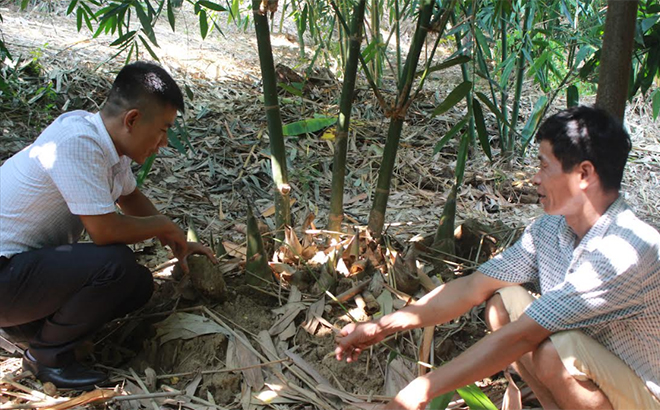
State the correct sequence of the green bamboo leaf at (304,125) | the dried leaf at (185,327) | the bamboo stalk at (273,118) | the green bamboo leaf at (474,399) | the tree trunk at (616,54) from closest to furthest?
the green bamboo leaf at (474,399), the tree trunk at (616,54), the dried leaf at (185,327), the bamboo stalk at (273,118), the green bamboo leaf at (304,125)

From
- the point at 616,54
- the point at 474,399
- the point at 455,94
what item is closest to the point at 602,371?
the point at 474,399

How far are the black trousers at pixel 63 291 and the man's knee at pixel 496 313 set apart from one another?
111 cm

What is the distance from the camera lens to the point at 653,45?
2156 millimetres

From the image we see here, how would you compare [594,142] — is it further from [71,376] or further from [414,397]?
[71,376]

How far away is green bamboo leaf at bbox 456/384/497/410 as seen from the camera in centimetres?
149

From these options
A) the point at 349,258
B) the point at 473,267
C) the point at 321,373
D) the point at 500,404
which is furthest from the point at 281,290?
the point at 500,404

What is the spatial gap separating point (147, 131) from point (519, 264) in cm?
121

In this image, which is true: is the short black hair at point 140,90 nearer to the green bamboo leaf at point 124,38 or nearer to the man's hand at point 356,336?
the green bamboo leaf at point 124,38

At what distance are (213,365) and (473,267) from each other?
1060mm

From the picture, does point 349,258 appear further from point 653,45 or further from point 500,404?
point 653,45

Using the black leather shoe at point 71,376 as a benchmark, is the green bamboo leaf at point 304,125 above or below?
above

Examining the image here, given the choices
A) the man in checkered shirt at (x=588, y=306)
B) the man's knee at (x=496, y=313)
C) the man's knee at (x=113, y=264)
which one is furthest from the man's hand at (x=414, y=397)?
the man's knee at (x=113, y=264)

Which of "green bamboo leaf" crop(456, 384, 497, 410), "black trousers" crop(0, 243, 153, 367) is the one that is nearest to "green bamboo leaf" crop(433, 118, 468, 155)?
"green bamboo leaf" crop(456, 384, 497, 410)

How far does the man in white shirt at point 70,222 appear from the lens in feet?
5.66
